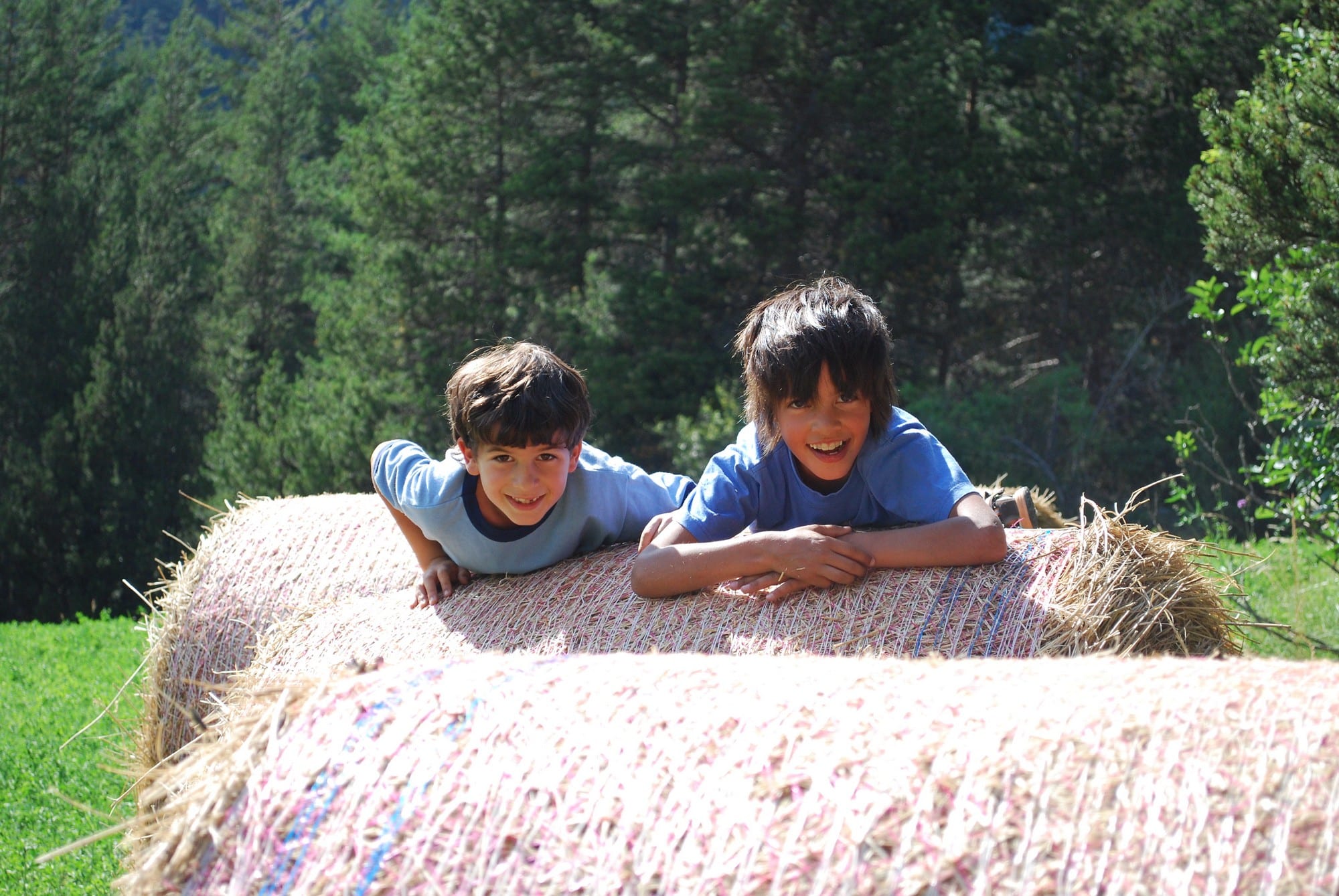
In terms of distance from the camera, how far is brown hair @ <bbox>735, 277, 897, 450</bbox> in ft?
10.8

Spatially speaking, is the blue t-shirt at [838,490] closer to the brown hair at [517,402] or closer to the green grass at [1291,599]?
the brown hair at [517,402]

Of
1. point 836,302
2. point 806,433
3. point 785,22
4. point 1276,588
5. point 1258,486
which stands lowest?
point 1258,486

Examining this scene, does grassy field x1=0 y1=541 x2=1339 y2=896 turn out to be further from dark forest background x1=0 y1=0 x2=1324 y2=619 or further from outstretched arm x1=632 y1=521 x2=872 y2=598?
dark forest background x1=0 y1=0 x2=1324 y2=619

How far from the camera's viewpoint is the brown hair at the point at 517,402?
360 cm

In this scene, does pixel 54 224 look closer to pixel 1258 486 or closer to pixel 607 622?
pixel 1258 486

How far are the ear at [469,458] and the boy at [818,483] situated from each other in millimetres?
590

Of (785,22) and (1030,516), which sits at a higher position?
(785,22)

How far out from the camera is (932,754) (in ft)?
5.17

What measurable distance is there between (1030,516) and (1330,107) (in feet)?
7.63

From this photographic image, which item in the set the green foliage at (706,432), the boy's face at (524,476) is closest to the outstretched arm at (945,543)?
the boy's face at (524,476)

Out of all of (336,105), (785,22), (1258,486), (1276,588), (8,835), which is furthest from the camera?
(336,105)

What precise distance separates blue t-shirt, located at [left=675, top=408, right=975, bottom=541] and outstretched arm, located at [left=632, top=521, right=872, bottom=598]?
18cm

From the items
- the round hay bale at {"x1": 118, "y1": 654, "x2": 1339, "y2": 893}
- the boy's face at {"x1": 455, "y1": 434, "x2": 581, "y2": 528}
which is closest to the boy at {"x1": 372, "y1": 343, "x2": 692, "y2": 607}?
the boy's face at {"x1": 455, "y1": 434, "x2": 581, "y2": 528}

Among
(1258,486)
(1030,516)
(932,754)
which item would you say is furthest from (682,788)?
(1258,486)
